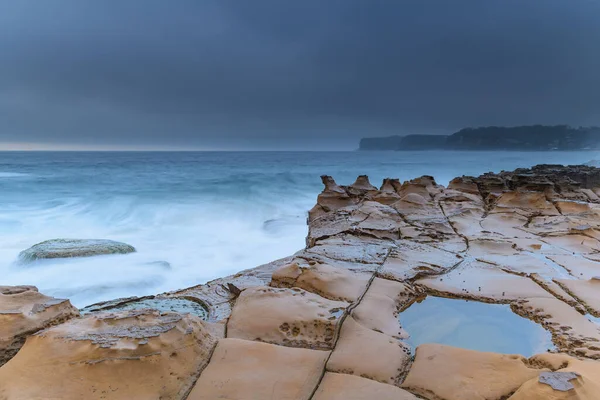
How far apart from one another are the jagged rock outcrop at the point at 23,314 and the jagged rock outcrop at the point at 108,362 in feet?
0.72

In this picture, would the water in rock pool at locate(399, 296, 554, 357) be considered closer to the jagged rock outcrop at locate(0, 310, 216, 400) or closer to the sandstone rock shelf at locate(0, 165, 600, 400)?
the sandstone rock shelf at locate(0, 165, 600, 400)

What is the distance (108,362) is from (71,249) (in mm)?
6675

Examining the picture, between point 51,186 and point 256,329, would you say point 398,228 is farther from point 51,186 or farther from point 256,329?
point 51,186

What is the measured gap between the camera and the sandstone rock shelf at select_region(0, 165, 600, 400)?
2.21 m

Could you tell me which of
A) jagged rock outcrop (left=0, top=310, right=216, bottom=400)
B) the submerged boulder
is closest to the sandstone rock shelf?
jagged rock outcrop (left=0, top=310, right=216, bottom=400)

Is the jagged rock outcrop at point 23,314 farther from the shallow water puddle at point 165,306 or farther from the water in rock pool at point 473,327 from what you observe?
the water in rock pool at point 473,327

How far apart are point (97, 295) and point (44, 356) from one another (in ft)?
13.9

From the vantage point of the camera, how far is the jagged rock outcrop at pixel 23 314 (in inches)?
101

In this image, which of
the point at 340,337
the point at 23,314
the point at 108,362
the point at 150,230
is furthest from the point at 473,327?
the point at 150,230

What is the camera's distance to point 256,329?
297 cm

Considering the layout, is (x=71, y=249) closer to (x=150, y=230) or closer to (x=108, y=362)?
(x=150, y=230)

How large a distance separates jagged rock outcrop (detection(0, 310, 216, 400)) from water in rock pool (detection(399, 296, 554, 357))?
1.88 meters

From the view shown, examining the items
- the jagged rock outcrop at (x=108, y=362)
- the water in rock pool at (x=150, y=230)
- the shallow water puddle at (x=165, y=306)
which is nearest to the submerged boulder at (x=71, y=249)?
the water in rock pool at (x=150, y=230)

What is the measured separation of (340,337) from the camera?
9.36 feet
